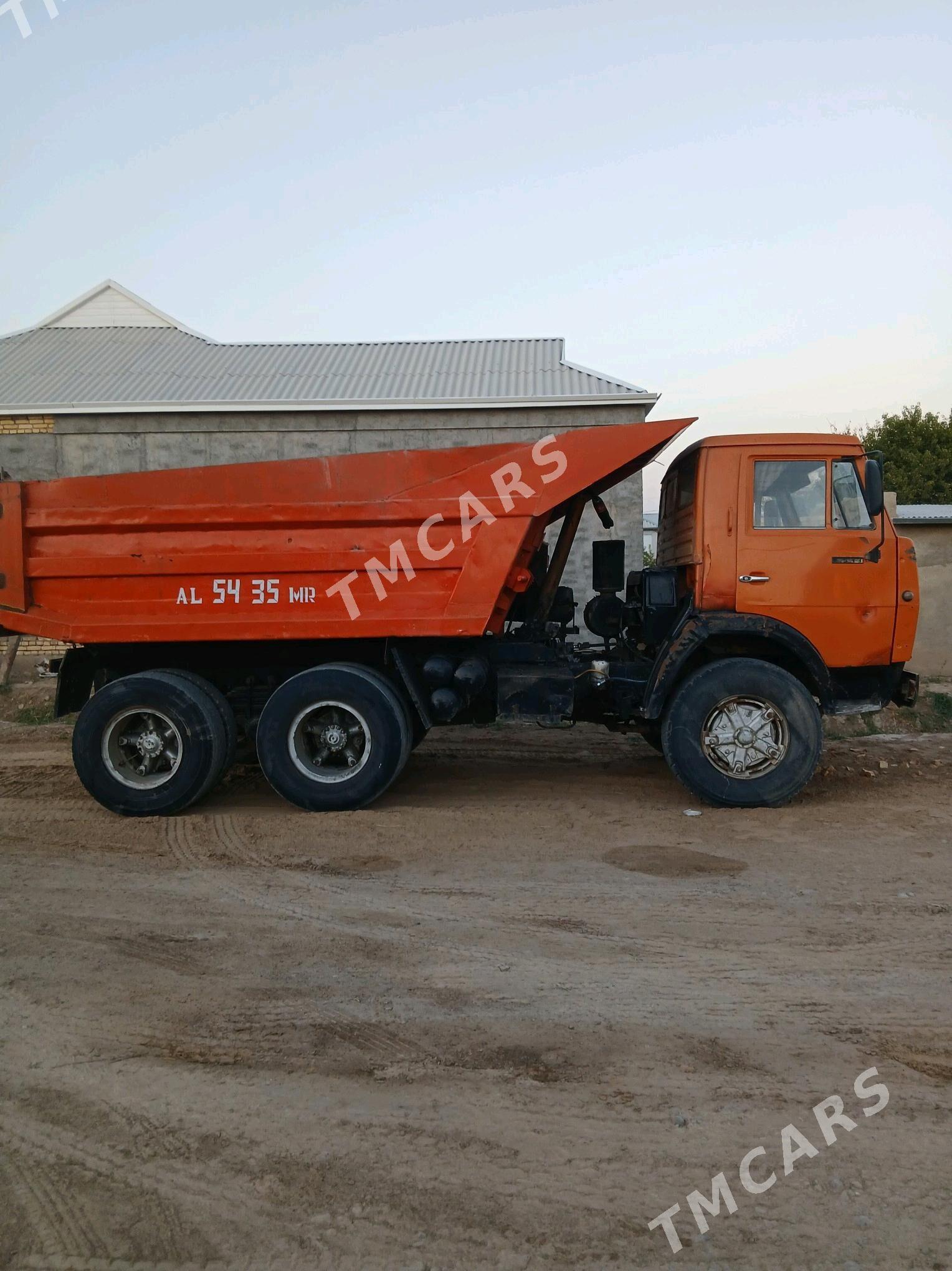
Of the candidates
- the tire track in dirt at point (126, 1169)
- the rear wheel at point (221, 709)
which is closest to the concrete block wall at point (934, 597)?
the rear wheel at point (221, 709)

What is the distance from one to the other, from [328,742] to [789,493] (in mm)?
3984

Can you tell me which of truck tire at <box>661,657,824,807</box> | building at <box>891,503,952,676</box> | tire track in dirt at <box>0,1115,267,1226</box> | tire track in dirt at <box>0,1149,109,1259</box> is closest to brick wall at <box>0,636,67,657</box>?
truck tire at <box>661,657,824,807</box>

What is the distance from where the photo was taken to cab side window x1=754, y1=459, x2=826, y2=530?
683cm

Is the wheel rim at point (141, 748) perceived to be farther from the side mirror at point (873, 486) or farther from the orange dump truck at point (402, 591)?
the side mirror at point (873, 486)

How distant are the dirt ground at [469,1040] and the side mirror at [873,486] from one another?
2.29 meters

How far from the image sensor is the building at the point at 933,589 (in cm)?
1272

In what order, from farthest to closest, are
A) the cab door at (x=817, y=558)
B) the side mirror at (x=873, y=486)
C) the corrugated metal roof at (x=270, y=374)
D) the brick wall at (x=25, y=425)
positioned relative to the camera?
the brick wall at (x=25, y=425) → the corrugated metal roof at (x=270, y=374) → the cab door at (x=817, y=558) → the side mirror at (x=873, y=486)

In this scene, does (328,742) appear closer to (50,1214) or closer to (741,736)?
(741,736)

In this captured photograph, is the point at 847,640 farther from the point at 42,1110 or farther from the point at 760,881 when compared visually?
the point at 42,1110

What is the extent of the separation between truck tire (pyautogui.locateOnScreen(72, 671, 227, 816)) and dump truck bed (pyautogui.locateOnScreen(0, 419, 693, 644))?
42 cm

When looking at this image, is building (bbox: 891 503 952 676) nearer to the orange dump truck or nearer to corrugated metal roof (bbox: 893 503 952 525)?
corrugated metal roof (bbox: 893 503 952 525)

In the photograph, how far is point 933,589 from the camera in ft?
42.0

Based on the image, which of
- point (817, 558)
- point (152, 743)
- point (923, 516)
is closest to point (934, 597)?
point (923, 516)

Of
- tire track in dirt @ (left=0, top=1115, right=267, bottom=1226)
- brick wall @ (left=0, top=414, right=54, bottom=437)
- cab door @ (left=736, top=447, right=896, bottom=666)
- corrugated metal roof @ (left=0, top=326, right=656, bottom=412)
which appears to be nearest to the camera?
tire track in dirt @ (left=0, top=1115, right=267, bottom=1226)
